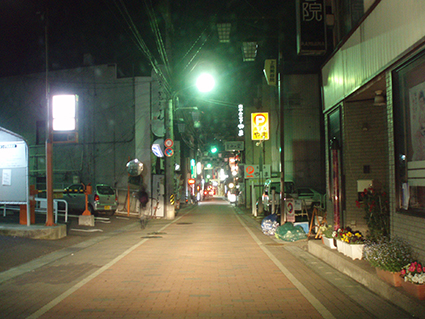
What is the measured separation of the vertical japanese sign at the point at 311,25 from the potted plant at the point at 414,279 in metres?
7.53

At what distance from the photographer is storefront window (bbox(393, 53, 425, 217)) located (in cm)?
651

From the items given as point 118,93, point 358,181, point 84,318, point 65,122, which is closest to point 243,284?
point 84,318

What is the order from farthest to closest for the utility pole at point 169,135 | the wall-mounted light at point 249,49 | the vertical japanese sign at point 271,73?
the utility pole at point 169,135 → the vertical japanese sign at point 271,73 → the wall-mounted light at point 249,49

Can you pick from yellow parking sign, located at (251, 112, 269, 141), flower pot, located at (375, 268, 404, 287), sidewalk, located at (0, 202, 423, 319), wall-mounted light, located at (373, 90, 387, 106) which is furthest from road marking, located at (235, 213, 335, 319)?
yellow parking sign, located at (251, 112, 269, 141)

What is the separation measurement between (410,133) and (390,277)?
264cm

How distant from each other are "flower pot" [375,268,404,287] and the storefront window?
1121 mm

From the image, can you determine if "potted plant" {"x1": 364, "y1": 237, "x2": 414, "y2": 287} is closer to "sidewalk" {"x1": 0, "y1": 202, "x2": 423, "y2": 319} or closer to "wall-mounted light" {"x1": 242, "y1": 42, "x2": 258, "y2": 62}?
Result: "sidewalk" {"x1": 0, "y1": 202, "x2": 423, "y2": 319}

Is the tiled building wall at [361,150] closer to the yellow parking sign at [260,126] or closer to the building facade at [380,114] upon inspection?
the building facade at [380,114]

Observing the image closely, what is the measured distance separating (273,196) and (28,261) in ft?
44.1

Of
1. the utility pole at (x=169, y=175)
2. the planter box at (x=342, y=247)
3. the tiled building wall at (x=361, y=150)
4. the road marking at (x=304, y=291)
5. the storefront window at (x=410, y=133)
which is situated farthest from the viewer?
the utility pole at (x=169, y=175)

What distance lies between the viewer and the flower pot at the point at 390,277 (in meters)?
6.09

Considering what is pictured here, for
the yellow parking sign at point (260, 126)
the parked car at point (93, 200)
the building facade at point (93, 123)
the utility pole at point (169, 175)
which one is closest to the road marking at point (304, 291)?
the parked car at point (93, 200)

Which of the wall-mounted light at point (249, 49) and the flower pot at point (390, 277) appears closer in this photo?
the flower pot at point (390, 277)

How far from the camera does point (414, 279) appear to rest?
221 inches
